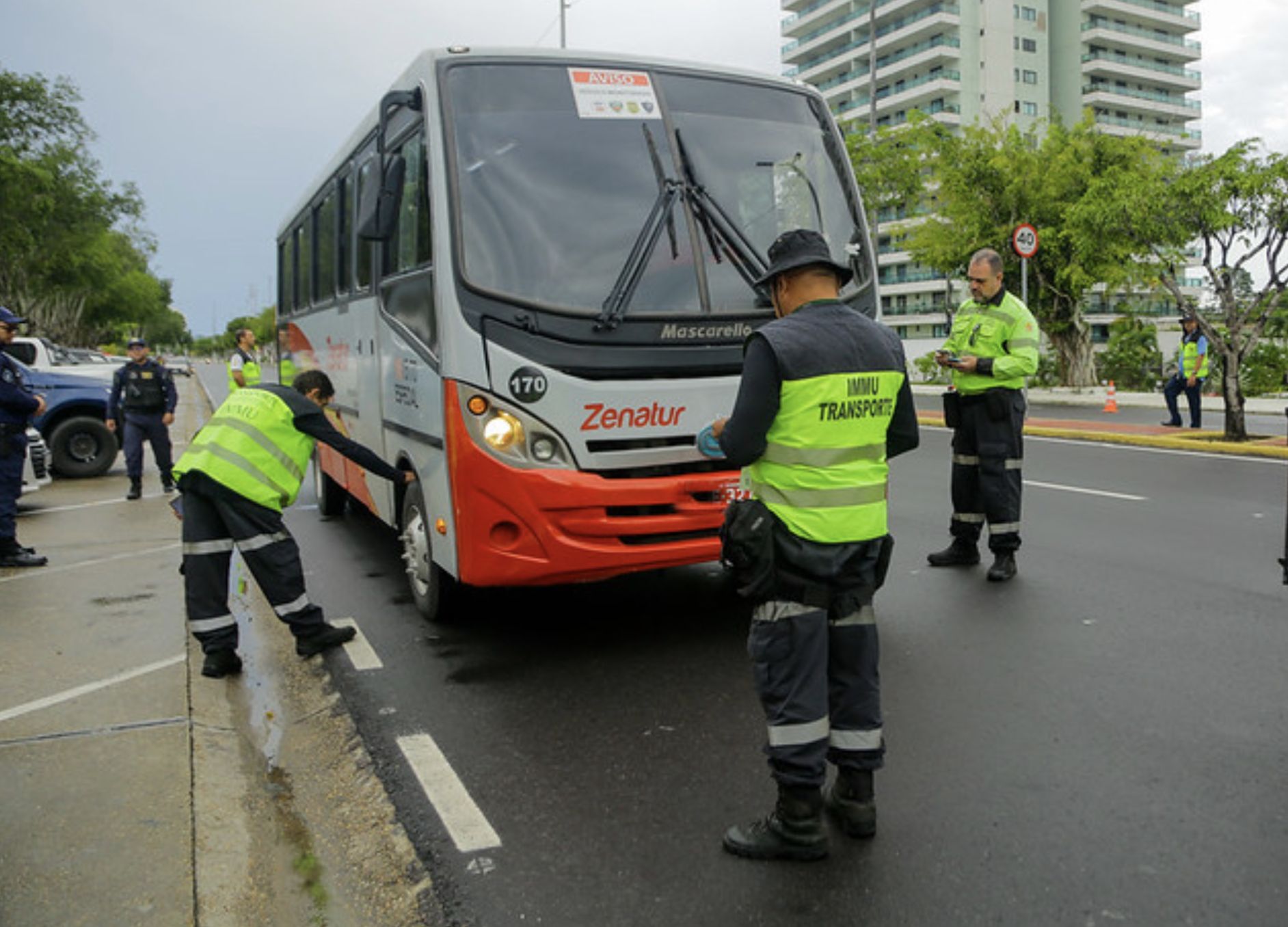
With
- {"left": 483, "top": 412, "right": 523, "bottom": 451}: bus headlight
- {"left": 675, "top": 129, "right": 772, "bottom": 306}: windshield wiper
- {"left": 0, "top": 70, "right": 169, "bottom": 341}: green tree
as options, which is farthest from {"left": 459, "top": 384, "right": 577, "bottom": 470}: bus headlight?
{"left": 0, "top": 70, "right": 169, "bottom": 341}: green tree

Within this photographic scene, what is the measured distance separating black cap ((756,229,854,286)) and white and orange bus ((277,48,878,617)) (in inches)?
63.1

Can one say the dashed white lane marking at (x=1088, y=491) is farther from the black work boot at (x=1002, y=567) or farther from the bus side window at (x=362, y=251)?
the bus side window at (x=362, y=251)

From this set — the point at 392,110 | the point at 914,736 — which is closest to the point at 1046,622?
the point at 914,736

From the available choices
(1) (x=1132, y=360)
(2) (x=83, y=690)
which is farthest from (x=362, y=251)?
(1) (x=1132, y=360)

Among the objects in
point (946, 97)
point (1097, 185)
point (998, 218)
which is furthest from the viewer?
point (946, 97)

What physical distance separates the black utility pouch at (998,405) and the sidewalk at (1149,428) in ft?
11.5

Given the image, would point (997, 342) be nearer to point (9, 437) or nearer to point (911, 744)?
point (911, 744)

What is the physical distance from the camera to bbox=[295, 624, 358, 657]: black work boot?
5281mm

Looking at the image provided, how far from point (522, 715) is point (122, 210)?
49496 mm

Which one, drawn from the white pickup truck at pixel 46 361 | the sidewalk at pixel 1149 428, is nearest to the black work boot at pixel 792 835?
the sidewalk at pixel 1149 428

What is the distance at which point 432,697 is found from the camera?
4574 millimetres

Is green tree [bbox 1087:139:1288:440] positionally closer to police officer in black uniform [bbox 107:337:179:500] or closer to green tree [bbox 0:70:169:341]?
police officer in black uniform [bbox 107:337:179:500]

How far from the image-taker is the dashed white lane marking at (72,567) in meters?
7.36

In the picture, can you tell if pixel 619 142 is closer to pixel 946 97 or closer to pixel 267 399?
pixel 267 399
